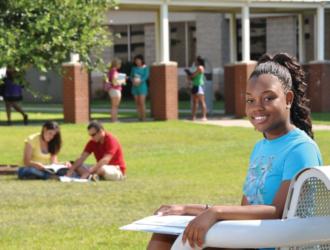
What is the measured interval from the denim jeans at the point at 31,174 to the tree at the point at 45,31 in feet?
5.07

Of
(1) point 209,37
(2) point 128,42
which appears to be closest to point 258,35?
(1) point 209,37

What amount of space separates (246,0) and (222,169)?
41.3 feet

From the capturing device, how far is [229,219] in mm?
4406

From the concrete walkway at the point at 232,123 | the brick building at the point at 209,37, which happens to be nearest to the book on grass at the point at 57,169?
the concrete walkway at the point at 232,123

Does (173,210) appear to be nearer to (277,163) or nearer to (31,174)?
(277,163)

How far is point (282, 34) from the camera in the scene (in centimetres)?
3709

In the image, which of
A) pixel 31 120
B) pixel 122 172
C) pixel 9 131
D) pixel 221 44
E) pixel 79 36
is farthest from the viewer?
pixel 221 44

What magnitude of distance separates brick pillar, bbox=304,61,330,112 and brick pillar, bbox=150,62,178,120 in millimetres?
5009

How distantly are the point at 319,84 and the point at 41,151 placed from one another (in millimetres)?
16378

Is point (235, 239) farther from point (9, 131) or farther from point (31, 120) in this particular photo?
point (31, 120)

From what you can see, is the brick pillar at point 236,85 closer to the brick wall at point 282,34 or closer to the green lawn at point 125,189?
the green lawn at point 125,189

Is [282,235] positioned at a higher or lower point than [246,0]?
lower

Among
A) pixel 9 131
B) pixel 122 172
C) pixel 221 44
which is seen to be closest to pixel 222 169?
pixel 122 172

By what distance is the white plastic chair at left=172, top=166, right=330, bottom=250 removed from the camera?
420 centimetres
